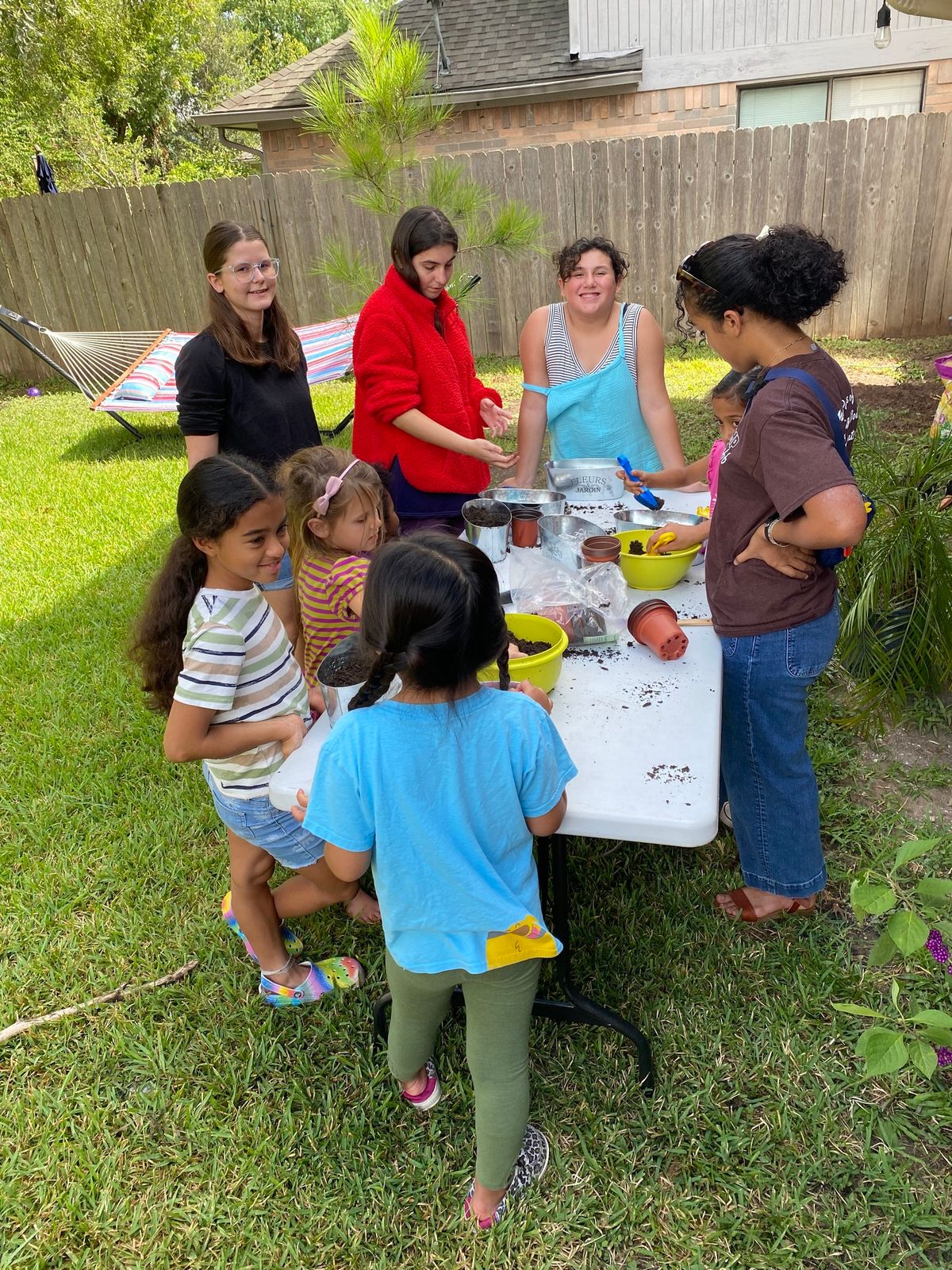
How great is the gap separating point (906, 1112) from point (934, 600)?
1623 mm

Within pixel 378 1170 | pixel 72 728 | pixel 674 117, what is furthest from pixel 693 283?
pixel 674 117

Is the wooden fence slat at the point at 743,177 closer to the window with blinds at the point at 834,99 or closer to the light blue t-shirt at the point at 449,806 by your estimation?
the window with blinds at the point at 834,99

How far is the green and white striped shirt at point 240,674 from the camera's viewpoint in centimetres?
153

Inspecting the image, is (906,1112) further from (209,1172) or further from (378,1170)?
(209,1172)

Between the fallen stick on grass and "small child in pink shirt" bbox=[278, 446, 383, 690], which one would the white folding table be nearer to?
"small child in pink shirt" bbox=[278, 446, 383, 690]

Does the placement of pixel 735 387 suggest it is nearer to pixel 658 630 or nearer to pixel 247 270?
pixel 658 630

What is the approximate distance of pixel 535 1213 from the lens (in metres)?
1.56

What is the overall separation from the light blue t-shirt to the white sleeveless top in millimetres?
1861

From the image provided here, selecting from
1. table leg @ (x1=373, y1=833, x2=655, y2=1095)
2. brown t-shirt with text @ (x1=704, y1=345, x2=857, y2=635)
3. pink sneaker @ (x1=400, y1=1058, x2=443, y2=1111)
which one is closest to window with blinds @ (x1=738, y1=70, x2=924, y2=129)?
brown t-shirt with text @ (x1=704, y1=345, x2=857, y2=635)

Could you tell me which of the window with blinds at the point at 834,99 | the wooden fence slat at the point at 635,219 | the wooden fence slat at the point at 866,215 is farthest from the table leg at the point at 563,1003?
the window with blinds at the point at 834,99

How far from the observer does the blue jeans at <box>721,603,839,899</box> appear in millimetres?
1780

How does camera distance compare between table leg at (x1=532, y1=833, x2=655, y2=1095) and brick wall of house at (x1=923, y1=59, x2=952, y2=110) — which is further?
brick wall of house at (x1=923, y1=59, x2=952, y2=110)

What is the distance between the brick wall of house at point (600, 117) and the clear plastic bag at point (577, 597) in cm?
987

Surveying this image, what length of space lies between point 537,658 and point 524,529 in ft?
2.61
